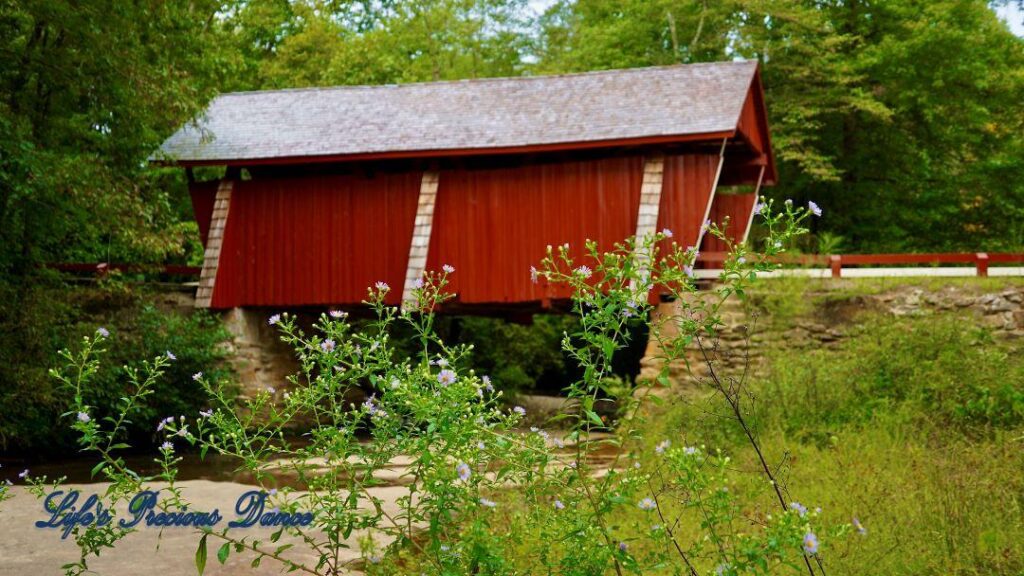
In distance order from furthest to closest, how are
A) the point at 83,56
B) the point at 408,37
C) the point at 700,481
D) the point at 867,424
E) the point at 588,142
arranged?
the point at 408,37
the point at 588,142
the point at 83,56
the point at 867,424
the point at 700,481

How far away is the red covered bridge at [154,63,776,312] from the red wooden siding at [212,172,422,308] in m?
0.02

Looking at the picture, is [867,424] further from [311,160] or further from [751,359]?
[311,160]

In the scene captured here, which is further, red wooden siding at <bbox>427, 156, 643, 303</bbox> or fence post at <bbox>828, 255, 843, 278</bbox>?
red wooden siding at <bbox>427, 156, 643, 303</bbox>

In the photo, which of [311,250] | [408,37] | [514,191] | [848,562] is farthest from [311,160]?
[408,37]

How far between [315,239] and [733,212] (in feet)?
21.2

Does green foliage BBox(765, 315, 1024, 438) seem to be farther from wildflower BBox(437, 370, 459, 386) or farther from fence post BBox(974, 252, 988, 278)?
wildflower BBox(437, 370, 459, 386)

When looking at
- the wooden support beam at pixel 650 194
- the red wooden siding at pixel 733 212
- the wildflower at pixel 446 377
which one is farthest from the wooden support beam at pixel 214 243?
the wildflower at pixel 446 377

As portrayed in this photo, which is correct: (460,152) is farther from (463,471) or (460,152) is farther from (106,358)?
(463,471)

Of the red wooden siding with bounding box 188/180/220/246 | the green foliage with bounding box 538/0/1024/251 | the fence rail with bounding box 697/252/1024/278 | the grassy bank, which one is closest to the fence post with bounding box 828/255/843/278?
the fence rail with bounding box 697/252/1024/278

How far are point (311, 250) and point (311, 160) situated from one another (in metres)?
1.54

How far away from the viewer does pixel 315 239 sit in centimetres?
1526

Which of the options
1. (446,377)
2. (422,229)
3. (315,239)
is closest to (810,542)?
(446,377)

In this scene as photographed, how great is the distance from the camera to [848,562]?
529 centimetres

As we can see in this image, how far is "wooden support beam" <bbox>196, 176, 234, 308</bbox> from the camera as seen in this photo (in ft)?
49.7
